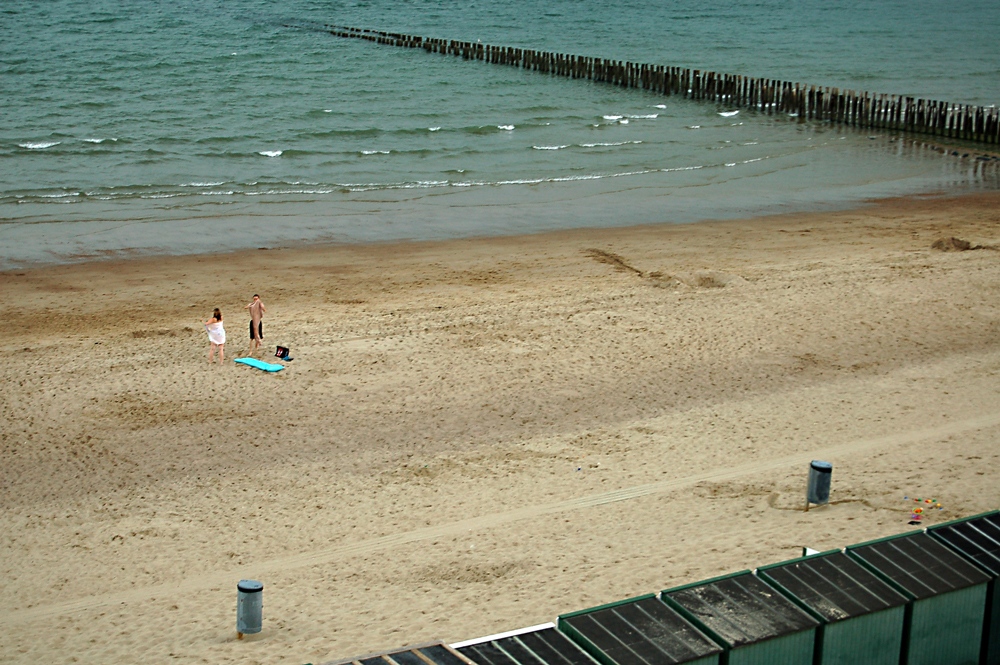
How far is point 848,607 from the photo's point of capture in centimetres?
788

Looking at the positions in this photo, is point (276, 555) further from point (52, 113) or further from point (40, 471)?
point (52, 113)

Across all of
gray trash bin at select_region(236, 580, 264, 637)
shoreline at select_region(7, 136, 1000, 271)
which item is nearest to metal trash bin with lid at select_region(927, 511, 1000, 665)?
gray trash bin at select_region(236, 580, 264, 637)

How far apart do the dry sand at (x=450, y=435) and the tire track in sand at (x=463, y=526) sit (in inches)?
1.5

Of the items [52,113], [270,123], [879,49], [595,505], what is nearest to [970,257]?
[595,505]

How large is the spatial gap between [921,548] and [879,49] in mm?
67019

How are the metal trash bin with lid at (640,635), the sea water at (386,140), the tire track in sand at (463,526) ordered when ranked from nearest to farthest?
the metal trash bin with lid at (640,635), the tire track in sand at (463,526), the sea water at (386,140)

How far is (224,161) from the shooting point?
33.8 metres

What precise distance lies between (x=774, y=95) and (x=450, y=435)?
36.5 m

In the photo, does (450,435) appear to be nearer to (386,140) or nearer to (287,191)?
(287,191)

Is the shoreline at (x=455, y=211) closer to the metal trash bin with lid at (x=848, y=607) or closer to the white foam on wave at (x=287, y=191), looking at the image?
the white foam on wave at (x=287, y=191)

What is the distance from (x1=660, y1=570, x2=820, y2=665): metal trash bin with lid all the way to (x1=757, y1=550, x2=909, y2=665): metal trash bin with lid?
0.35 ft

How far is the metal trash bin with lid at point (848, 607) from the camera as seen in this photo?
7.77 m

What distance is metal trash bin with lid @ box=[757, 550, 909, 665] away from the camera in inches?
306

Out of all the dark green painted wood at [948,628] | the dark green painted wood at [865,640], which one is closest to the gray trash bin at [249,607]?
the dark green painted wood at [865,640]
